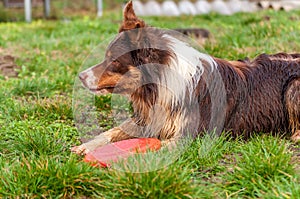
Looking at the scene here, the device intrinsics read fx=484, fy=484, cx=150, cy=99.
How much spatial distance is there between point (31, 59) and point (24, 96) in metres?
1.85

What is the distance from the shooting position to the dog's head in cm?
378

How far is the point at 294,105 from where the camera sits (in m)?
4.22

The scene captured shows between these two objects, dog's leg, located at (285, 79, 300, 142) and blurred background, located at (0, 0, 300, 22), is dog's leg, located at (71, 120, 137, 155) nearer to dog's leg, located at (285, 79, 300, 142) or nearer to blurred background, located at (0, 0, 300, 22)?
dog's leg, located at (285, 79, 300, 142)

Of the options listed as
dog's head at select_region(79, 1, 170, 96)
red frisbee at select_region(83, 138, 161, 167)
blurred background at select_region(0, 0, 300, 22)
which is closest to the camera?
red frisbee at select_region(83, 138, 161, 167)

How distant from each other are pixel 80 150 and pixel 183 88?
969 millimetres

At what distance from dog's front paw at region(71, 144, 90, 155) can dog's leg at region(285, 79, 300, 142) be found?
1786 millimetres

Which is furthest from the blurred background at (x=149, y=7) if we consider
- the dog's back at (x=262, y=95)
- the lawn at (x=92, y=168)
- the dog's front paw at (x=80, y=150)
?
the dog's front paw at (x=80, y=150)

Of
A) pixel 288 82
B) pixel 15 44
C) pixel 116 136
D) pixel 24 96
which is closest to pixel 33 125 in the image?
pixel 116 136

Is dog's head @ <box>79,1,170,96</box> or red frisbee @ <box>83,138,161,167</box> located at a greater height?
dog's head @ <box>79,1,170,96</box>

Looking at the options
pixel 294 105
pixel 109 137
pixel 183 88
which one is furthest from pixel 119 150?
pixel 294 105

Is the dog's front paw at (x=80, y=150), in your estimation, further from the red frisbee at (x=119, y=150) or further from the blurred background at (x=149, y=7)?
the blurred background at (x=149, y=7)

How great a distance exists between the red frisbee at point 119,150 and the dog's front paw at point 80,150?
3.6 inches

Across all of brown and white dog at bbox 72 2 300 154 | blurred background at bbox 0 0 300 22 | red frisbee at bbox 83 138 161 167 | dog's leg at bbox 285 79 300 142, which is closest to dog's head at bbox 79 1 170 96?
brown and white dog at bbox 72 2 300 154

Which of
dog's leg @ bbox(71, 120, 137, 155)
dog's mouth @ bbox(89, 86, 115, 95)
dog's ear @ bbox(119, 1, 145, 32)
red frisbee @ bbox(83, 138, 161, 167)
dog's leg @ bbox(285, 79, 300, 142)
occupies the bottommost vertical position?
dog's leg @ bbox(71, 120, 137, 155)
